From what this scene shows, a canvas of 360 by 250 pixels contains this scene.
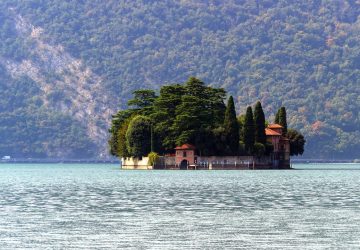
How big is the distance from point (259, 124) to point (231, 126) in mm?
6378

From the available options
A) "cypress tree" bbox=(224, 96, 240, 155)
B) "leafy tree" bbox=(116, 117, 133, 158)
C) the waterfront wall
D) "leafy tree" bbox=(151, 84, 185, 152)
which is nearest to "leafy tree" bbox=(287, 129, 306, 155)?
the waterfront wall

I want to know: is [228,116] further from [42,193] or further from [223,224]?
[223,224]

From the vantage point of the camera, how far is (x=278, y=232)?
166ft

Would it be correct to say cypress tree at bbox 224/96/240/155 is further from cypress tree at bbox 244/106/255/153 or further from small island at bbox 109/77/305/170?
cypress tree at bbox 244/106/255/153

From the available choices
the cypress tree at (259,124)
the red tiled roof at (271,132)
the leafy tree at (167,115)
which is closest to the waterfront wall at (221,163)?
the leafy tree at (167,115)

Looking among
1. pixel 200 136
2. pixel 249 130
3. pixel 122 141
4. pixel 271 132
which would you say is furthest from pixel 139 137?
pixel 271 132

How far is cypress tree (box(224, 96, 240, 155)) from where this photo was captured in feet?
548

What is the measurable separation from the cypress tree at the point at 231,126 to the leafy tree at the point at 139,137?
15.6 metres

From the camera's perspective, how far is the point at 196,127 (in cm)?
17588

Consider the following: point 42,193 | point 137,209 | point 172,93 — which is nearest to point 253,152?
point 172,93

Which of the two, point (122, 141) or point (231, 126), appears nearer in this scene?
point (231, 126)

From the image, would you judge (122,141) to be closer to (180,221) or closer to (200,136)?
(200,136)

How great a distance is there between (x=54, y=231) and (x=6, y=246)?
522cm

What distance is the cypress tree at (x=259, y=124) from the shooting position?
561 ft
